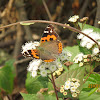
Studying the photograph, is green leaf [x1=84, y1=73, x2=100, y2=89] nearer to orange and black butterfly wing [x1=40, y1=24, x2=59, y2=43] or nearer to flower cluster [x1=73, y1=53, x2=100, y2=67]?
flower cluster [x1=73, y1=53, x2=100, y2=67]

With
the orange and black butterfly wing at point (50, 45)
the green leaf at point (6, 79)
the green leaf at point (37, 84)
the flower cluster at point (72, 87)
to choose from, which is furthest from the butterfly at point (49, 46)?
the green leaf at point (6, 79)

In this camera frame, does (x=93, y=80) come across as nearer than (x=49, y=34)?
No

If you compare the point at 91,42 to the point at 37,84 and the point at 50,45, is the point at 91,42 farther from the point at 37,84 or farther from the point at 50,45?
the point at 37,84

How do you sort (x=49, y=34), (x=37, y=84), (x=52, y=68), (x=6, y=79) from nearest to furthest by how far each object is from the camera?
(x=52, y=68)
(x=49, y=34)
(x=37, y=84)
(x=6, y=79)

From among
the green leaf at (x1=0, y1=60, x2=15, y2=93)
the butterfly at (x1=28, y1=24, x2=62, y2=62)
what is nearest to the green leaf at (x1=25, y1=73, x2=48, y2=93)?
the butterfly at (x1=28, y1=24, x2=62, y2=62)

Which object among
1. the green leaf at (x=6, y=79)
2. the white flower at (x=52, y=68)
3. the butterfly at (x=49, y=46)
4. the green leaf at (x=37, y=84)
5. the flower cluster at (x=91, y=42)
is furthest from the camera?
the green leaf at (x=6, y=79)

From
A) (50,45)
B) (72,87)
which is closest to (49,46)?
(50,45)

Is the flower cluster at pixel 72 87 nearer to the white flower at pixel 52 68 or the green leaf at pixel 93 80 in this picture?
the white flower at pixel 52 68
